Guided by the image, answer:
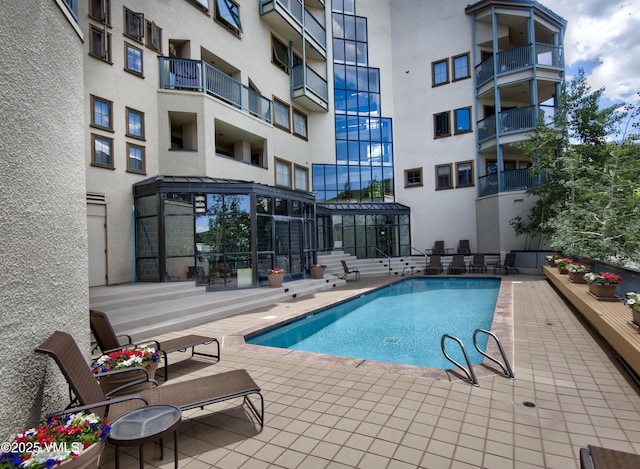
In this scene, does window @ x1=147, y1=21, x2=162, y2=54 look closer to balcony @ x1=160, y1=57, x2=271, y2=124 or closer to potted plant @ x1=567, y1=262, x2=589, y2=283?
balcony @ x1=160, y1=57, x2=271, y2=124

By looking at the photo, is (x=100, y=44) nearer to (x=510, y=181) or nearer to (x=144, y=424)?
(x=144, y=424)

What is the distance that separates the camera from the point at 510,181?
55.6 feet

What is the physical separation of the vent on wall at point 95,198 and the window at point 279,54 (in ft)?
34.4

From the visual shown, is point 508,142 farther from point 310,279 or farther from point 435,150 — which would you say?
point 310,279

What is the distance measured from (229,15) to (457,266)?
1503 cm

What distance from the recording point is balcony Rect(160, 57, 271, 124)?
1149 cm

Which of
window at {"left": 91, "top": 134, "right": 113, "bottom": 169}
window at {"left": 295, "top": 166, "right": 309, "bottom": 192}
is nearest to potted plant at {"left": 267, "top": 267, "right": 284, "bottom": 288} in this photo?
window at {"left": 91, "top": 134, "right": 113, "bottom": 169}

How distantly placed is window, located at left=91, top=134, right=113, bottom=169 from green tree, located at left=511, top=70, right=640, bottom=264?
45.7ft

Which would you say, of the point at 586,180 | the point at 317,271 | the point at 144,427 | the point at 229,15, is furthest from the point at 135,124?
the point at 586,180

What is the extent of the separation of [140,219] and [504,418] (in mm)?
10404

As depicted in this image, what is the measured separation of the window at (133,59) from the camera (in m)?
10.4

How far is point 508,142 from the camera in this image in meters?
17.1

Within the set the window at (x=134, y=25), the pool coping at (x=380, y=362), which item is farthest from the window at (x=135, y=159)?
the pool coping at (x=380, y=362)

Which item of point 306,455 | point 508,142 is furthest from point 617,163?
point 306,455
